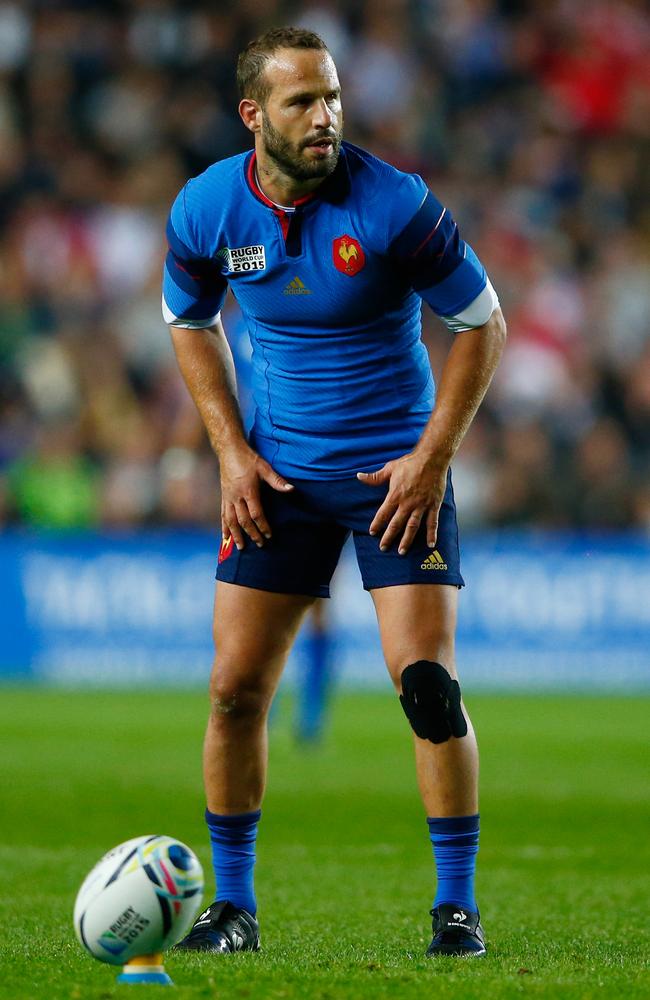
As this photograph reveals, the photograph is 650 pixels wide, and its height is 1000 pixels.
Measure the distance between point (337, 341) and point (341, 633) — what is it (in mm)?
9737

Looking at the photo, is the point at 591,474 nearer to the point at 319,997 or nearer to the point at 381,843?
the point at 381,843

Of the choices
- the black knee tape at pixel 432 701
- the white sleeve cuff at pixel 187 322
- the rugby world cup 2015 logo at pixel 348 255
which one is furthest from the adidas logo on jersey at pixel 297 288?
the black knee tape at pixel 432 701

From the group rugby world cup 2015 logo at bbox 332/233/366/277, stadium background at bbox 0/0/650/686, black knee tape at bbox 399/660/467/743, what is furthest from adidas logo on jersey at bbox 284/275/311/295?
stadium background at bbox 0/0/650/686

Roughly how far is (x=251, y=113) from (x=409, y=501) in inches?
45.3

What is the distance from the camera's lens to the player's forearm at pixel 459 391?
14.9 feet

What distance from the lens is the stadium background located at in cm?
1421

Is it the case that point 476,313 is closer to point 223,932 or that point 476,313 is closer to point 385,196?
point 385,196

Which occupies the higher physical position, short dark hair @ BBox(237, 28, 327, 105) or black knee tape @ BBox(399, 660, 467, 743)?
short dark hair @ BBox(237, 28, 327, 105)

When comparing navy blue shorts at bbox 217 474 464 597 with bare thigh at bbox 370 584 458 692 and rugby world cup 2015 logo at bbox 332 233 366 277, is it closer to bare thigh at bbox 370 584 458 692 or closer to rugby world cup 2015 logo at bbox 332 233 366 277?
bare thigh at bbox 370 584 458 692

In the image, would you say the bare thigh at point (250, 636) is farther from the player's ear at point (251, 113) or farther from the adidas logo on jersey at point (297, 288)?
the player's ear at point (251, 113)

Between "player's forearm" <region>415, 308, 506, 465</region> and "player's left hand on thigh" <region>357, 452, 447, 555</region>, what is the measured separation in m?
0.04

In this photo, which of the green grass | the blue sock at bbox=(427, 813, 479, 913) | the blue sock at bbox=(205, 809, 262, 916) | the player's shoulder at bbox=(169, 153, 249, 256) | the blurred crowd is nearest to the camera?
the green grass

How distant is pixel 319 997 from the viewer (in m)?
3.72

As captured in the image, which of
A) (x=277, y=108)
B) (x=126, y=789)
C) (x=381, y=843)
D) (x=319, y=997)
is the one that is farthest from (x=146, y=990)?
(x=126, y=789)
